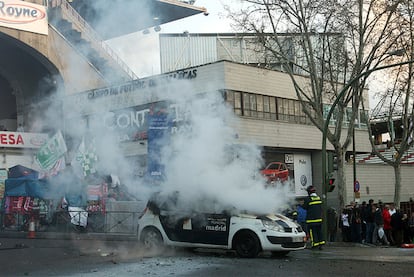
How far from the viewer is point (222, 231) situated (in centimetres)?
1228

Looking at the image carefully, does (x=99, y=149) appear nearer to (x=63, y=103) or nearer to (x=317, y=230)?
(x=63, y=103)

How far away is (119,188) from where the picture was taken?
1875 cm

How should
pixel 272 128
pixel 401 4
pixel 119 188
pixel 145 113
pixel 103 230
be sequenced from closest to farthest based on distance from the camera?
pixel 145 113 < pixel 119 188 < pixel 103 230 < pixel 401 4 < pixel 272 128

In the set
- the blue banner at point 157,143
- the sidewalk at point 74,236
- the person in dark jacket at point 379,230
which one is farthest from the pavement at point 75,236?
the person in dark jacket at point 379,230

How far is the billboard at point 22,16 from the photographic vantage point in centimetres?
2977

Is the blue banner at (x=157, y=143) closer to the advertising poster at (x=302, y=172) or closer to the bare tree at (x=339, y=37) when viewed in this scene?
the bare tree at (x=339, y=37)

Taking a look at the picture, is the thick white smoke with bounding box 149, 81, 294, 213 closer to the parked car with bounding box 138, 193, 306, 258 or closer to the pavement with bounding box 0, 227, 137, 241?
the parked car with bounding box 138, 193, 306, 258

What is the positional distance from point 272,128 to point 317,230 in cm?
1598

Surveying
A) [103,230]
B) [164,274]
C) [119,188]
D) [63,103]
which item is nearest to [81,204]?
[103,230]

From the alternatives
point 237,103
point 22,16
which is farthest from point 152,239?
point 22,16

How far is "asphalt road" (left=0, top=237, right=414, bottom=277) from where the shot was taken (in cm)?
988

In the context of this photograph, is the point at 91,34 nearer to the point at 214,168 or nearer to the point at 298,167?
the point at 214,168

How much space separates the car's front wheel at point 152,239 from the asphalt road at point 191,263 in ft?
0.76

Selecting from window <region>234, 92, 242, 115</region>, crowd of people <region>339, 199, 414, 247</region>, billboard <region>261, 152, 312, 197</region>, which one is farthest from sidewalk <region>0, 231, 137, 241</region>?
billboard <region>261, 152, 312, 197</region>
